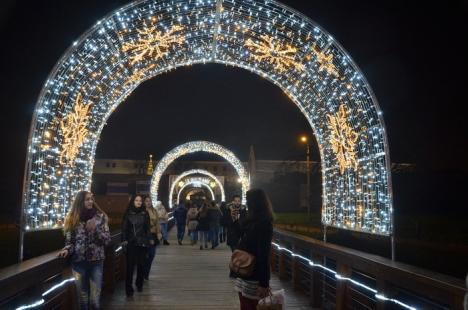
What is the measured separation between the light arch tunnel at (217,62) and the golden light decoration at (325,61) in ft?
0.09

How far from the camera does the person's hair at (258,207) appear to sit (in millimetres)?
4586

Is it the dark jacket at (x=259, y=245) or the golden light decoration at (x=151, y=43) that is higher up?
the golden light decoration at (x=151, y=43)

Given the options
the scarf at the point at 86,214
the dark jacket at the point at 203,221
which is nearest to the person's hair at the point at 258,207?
the scarf at the point at 86,214

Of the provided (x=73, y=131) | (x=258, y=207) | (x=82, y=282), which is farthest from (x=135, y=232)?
(x=258, y=207)

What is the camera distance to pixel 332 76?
356 inches

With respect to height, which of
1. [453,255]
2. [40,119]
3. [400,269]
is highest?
[40,119]

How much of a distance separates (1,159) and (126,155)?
30118 millimetres

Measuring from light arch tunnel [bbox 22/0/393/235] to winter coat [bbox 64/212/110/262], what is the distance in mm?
1270

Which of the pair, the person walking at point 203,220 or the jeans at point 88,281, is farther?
the person walking at point 203,220

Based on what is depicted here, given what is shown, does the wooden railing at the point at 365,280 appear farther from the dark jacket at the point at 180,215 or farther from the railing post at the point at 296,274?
the dark jacket at the point at 180,215

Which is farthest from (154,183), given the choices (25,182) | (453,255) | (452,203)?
(452,203)

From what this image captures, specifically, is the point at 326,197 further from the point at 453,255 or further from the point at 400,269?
the point at 453,255

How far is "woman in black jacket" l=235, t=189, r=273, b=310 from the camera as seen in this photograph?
14.4ft

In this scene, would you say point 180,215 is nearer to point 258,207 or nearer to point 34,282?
point 34,282
